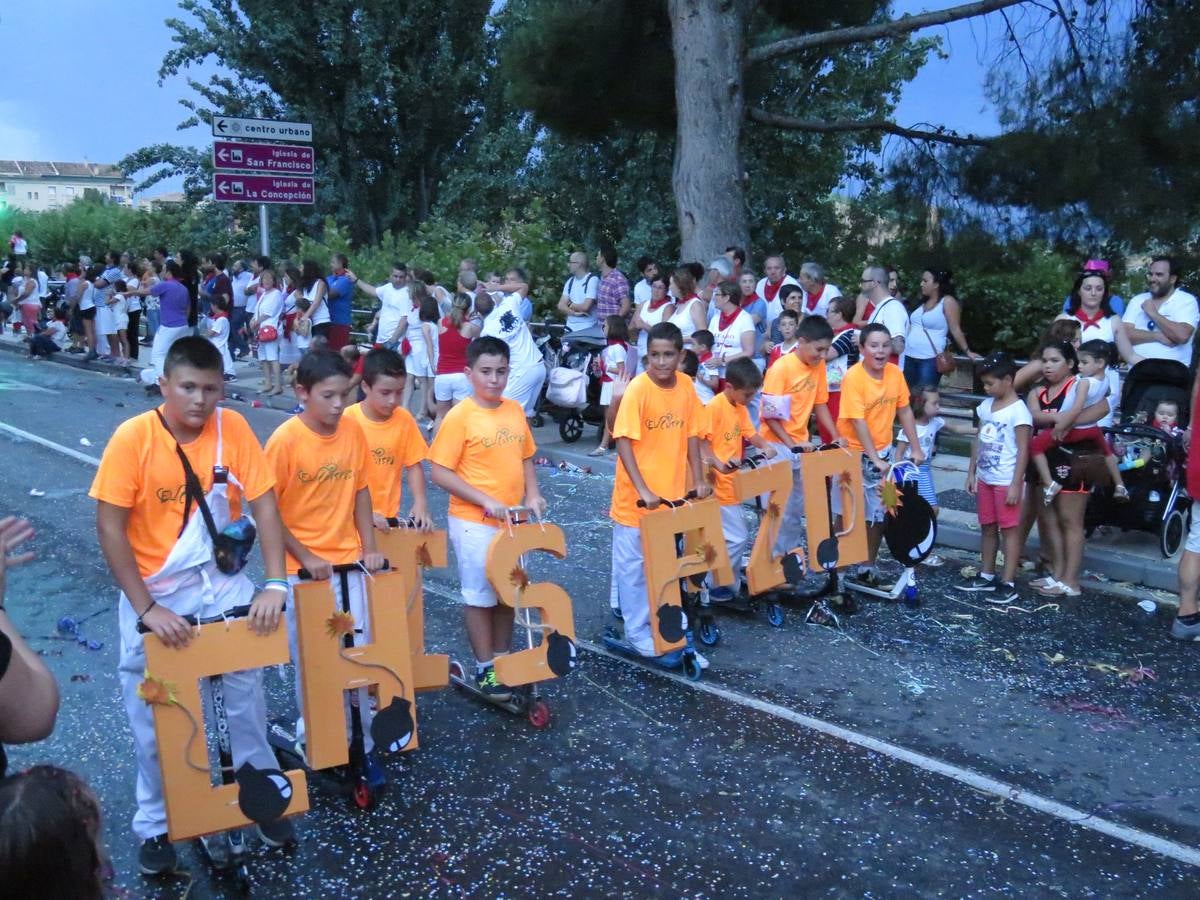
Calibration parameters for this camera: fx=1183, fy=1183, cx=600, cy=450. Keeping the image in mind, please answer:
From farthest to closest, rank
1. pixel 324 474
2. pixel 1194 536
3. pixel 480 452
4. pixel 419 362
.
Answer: pixel 419 362 → pixel 1194 536 → pixel 480 452 → pixel 324 474

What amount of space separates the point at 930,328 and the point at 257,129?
494 inches

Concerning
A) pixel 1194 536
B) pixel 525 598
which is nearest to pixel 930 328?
pixel 1194 536

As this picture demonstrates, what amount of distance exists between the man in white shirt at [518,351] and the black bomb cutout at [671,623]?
6222 mm

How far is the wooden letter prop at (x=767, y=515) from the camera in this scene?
6.90m

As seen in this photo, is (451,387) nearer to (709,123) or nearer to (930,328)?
(709,123)

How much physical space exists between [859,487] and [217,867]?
4430 millimetres

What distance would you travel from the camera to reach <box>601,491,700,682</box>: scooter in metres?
6.07

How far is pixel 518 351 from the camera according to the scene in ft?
39.5

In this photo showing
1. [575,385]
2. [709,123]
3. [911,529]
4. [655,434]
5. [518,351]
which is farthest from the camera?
[709,123]

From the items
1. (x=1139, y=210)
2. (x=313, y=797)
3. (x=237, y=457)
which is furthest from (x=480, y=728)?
(x=1139, y=210)

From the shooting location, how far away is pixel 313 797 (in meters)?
4.78

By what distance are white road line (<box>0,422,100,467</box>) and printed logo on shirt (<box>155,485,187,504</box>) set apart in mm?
7986

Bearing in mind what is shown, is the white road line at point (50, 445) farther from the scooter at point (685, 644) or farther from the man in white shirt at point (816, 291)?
the man in white shirt at point (816, 291)

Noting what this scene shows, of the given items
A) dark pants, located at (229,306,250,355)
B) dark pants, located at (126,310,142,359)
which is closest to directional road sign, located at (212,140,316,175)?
dark pants, located at (229,306,250,355)
